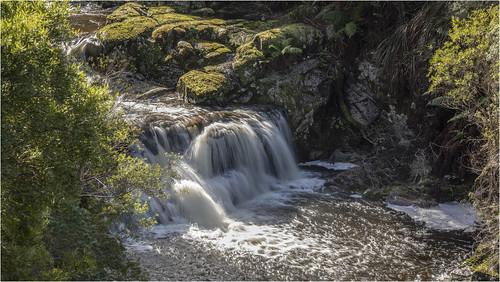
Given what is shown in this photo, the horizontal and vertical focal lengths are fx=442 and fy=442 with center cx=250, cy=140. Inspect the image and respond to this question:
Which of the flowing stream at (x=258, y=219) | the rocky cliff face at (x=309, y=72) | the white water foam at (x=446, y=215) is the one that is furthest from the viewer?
the rocky cliff face at (x=309, y=72)

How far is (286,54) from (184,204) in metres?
7.00

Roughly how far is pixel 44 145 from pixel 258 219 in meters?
6.31

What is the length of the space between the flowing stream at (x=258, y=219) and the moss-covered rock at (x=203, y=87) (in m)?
0.52

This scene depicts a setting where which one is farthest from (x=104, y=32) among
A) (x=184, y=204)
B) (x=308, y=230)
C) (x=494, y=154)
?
(x=494, y=154)

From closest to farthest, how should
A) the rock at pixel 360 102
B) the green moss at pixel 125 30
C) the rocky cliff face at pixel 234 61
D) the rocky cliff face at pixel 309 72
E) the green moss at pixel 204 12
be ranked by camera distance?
1. the rocky cliff face at pixel 309 72
2. the rocky cliff face at pixel 234 61
3. the rock at pixel 360 102
4. the green moss at pixel 125 30
5. the green moss at pixel 204 12


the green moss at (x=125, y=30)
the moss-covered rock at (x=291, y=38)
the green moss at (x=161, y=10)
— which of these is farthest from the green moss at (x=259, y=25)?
the green moss at (x=125, y=30)

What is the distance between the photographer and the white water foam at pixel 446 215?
10.4 metres

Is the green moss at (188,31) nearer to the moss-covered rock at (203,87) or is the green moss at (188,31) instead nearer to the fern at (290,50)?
the moss-covered rock at (203,87)

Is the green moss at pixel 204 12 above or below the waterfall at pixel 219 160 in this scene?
above

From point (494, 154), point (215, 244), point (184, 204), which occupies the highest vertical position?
point (494, 154)

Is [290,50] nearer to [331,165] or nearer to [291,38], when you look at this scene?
[291,38]

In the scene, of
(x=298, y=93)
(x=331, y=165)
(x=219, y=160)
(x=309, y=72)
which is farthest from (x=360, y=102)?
(x=219, y=160)

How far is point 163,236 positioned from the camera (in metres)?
9.22

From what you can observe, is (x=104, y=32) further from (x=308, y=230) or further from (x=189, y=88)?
(x=308, y=230)
